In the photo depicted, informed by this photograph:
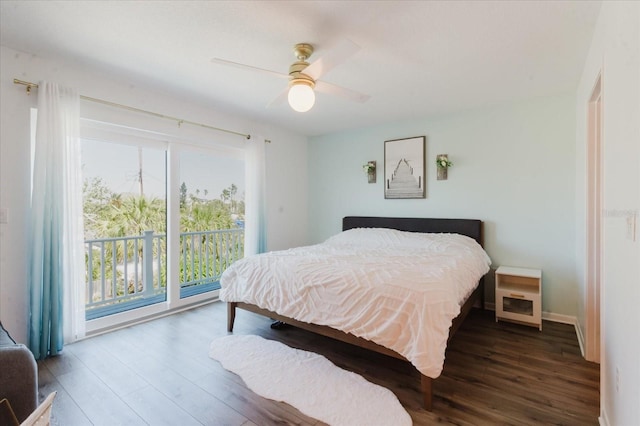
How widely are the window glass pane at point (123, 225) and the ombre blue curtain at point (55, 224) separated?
483 mm

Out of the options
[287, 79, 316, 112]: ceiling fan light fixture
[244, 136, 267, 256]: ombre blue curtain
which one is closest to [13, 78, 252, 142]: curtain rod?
[244, 136, 267, 256]: ombre blue curtain

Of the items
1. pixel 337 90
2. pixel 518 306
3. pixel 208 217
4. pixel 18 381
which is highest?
pixel 337 90

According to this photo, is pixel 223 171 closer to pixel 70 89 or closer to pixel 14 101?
pixel 70 89

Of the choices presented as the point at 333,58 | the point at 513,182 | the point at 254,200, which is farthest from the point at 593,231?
the point at 254,200

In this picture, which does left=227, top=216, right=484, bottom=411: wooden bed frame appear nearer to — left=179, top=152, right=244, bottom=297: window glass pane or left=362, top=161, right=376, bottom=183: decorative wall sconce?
left=362, top=161, right=376, bottom=183: decorative wall sconce

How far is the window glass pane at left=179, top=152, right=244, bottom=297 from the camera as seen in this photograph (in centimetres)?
402

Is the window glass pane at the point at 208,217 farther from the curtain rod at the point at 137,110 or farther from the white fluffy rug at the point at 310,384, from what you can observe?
the white fluffy rug at the point at 310,384

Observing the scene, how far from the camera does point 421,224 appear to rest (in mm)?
4121

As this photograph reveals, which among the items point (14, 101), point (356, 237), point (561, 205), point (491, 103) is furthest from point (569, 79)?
point (14, 101)

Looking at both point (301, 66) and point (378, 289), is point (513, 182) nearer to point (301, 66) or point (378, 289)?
point (378, 289)

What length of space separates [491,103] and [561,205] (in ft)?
4.60

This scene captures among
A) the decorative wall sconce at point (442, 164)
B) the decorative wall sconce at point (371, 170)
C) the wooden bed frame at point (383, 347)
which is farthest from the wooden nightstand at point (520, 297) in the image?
the decorative wall sconce at point (371, 170)

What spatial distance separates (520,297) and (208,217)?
401 centimetres

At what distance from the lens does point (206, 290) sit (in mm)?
4438
